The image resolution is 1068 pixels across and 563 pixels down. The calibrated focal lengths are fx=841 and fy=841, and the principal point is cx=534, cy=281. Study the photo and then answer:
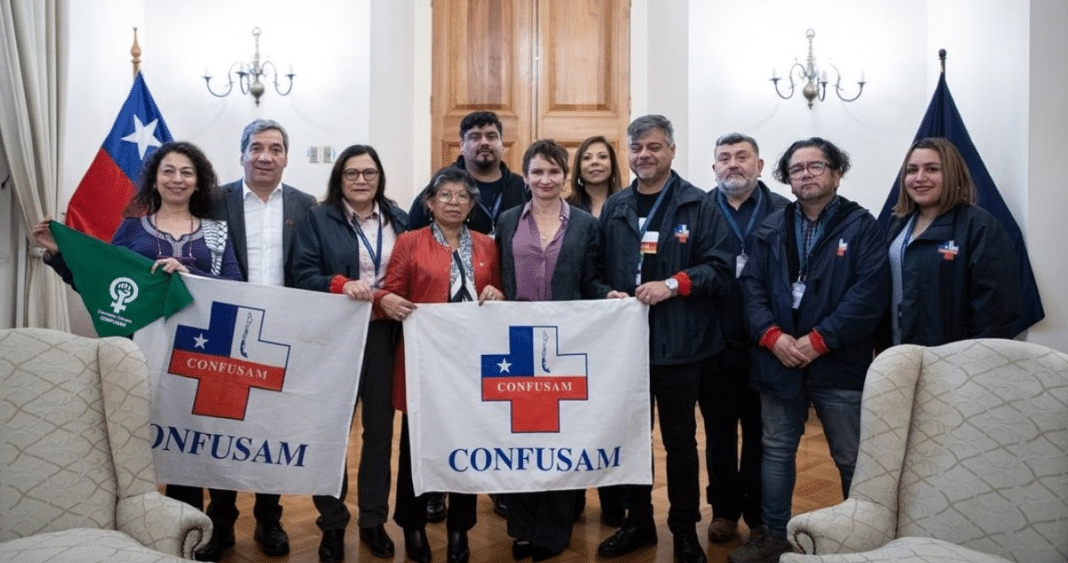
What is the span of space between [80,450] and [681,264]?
176cm

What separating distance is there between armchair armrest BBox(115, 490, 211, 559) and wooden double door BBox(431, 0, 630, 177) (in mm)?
4860

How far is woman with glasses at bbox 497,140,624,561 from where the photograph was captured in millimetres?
2707

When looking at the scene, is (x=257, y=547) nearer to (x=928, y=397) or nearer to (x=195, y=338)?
(x=195, y=338)

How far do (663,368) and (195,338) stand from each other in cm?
148

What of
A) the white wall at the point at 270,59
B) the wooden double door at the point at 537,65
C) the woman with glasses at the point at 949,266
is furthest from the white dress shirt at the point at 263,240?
the wooden double door at the point at 537,65

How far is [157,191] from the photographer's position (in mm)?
2799

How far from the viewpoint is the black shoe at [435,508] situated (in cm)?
320

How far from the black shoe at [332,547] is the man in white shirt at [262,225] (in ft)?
0.53

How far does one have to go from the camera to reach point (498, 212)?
339 cm

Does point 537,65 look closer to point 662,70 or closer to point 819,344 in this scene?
point 662,70

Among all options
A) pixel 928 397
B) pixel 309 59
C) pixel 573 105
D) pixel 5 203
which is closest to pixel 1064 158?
pixel 928 397

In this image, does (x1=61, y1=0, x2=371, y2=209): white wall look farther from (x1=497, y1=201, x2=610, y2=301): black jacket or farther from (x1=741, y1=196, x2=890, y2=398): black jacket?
(x1=741, y1=196, x2=890, y2=398): black jacket

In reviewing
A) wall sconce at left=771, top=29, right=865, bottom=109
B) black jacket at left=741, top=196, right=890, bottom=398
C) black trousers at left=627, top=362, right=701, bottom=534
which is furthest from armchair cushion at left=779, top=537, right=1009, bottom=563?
wall sconce at left=771, top=29, right=865, bottom=109

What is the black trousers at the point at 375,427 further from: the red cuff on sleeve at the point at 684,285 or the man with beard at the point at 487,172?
the red cuff on sleeve at the point at 684,285
